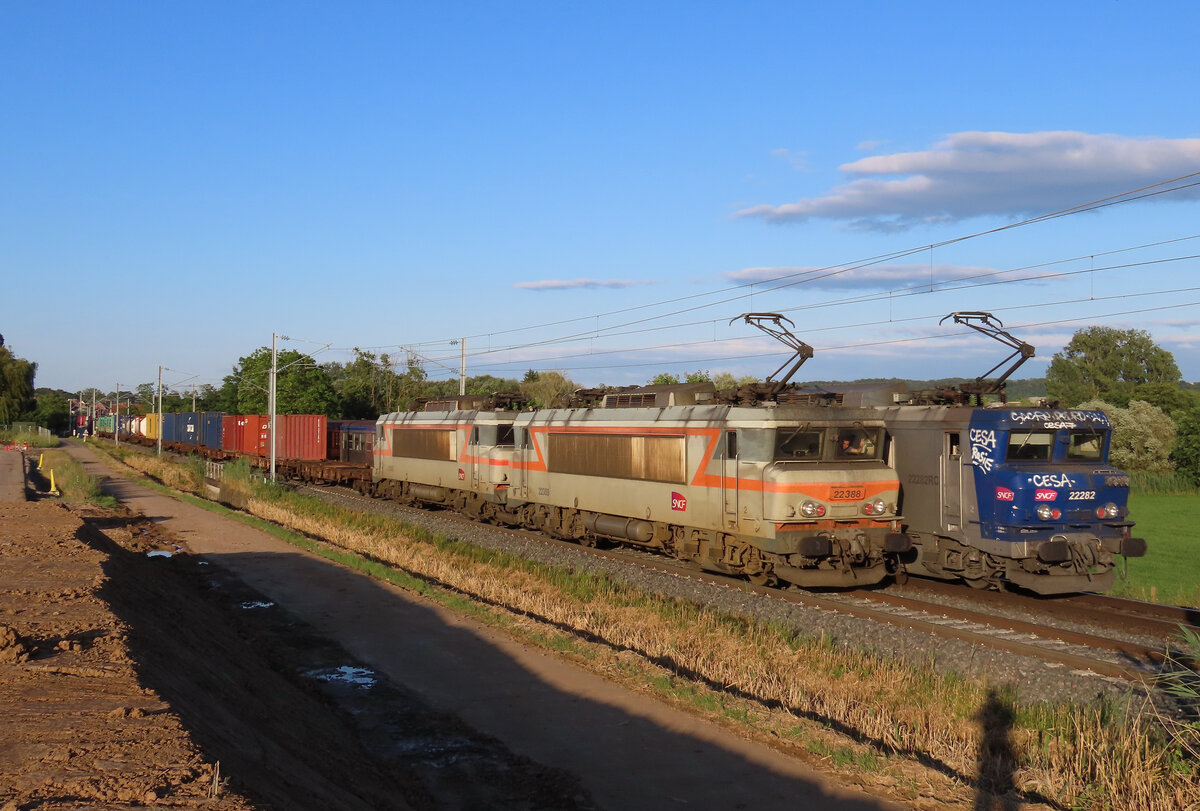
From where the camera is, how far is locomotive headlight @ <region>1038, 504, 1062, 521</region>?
1537 centimetres

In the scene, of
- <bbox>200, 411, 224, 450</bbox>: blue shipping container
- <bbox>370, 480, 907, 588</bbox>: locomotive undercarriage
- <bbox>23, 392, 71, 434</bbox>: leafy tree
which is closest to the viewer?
<bbox>370, 480, 907, 588</bbox>: locomotive undercarriage

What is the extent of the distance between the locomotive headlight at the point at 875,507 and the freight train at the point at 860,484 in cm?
2

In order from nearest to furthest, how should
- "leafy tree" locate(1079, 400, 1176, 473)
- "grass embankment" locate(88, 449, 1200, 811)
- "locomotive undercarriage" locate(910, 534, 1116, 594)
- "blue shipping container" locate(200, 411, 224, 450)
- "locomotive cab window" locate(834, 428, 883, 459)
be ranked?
"grass embankment" locate(88, 449, 1200, 811) < "locomotive undercarriage" locate(910, 534, 1116, 594) < "locomotive cab window" locate(834, 428, 883, 459) < "leafy tree" locate(1079, 400, 1176, 473) < "blue shipping container" locate(200, 411, 224, 450)

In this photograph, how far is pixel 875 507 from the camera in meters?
16.5

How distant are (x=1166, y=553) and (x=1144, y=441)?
31.1m

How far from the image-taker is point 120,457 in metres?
65.1

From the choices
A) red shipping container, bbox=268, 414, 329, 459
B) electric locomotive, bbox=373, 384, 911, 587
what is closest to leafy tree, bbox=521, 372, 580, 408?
red shipping container, bbox=268, 414, 329, 459

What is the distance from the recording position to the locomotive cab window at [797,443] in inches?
647

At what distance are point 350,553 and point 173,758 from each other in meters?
15.6

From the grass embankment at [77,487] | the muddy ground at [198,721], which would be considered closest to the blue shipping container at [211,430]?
the grass embankment at [77,487]

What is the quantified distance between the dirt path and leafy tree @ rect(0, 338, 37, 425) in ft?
313

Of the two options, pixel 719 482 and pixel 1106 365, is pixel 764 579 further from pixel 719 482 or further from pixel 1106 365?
pixel 1106 365

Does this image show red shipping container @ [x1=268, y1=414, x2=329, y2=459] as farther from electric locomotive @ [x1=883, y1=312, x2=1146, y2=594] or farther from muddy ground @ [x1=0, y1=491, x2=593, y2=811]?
electric locomotive @ [x1=883, y1=312, x2=1146, y2=594]

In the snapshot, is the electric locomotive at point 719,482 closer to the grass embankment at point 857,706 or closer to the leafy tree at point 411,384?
the grass embankment at point 857,706
